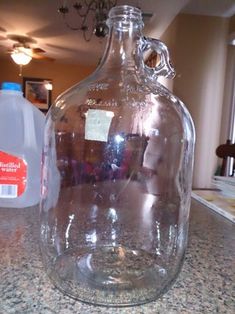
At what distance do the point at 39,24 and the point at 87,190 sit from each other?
10.1ft

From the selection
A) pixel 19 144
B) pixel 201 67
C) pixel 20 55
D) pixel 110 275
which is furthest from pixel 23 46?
pixel 110 275

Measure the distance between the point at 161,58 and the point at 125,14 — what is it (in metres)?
0.08

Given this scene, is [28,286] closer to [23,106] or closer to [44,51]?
[23,106]

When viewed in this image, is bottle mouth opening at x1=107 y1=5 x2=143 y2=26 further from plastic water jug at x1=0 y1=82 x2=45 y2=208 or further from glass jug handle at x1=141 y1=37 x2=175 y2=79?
plastic water jug at x1=0 y1=82 x2=45 y2=208

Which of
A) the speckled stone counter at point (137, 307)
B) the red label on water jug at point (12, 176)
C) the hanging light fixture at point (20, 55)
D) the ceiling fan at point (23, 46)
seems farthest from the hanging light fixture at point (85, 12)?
the speckled stone counter at point (137, 307)

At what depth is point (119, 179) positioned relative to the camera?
63cm

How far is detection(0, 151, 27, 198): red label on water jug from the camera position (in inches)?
22.4

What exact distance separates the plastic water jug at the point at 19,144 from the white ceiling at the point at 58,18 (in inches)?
76.1

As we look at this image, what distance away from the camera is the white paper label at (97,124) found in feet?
1.68

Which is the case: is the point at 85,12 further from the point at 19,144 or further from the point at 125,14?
the point at 125,14

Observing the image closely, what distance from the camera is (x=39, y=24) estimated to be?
10.5ft

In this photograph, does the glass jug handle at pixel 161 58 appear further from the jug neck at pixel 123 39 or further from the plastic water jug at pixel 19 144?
the plastic water jug at pixel 19 144

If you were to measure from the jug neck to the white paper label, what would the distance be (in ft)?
0.33

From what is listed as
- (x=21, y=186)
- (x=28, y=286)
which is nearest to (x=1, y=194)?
(x=21, y=186)
